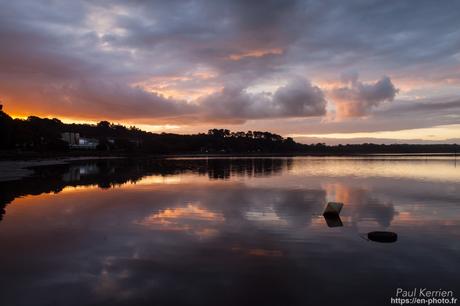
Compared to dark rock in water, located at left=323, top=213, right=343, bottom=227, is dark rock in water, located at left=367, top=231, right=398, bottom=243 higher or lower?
higher

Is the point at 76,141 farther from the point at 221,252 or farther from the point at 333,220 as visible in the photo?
the point at 221,252

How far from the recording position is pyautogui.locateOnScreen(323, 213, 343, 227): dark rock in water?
20.7 meters

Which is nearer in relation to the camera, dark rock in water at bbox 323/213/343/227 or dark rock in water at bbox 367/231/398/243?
dark rock in water at bbox 367/231/398/243

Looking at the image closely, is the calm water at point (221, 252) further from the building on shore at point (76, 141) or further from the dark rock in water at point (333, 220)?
the building on shore at point (76, 141)

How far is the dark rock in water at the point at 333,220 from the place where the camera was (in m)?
20.7

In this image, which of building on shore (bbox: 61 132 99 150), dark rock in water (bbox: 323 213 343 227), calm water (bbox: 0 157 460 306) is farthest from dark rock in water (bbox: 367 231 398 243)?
building on shore (bbox: 61 132 99 150)

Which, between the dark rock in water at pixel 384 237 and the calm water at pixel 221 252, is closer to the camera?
the calm water at pixel 221 252

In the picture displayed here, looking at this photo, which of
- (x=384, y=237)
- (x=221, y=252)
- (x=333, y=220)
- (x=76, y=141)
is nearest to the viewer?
(x=221, y=252)

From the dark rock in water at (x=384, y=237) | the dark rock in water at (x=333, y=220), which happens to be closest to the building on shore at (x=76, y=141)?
the dark rock in water at (x=333, y=220)

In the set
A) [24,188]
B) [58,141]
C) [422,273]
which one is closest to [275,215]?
[422,273]

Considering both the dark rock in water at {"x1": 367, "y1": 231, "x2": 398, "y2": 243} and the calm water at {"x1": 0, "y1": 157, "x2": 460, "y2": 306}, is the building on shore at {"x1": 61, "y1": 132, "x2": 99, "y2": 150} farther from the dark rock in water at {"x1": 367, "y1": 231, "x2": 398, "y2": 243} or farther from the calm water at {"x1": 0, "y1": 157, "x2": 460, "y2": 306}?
the dark rock in water at {"x1": 367, "y1": 231, "x2": 398, "y2": 243}

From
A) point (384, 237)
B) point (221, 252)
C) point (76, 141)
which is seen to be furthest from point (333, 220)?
point (76, 141)

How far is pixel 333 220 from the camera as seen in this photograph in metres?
21.7

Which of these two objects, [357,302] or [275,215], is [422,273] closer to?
[357,302]
